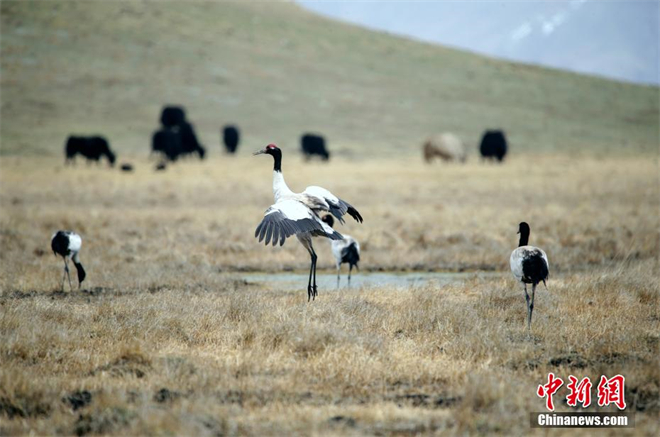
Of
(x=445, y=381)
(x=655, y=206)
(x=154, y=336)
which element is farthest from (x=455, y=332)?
(x=655, y=206)

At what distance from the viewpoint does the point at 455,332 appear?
8.59 meters

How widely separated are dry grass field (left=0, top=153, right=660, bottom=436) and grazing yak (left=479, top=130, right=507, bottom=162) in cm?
3221

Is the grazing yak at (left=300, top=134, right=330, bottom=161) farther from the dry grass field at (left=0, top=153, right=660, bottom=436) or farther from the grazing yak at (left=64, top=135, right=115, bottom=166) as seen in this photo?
the dry grass field at (left=0, top=153, right=660, bottom=436)

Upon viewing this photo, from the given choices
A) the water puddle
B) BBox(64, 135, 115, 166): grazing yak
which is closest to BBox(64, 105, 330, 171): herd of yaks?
BBox(64, 135, 115, 166): grazing yak

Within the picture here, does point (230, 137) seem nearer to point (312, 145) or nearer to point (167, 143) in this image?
point (312, 145)

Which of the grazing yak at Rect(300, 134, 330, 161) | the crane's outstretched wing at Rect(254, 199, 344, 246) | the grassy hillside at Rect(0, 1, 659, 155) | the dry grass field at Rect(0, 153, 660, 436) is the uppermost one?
the grassy hillside at Rect(0, 1, 659, 155)

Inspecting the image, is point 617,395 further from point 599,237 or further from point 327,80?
point 327,80

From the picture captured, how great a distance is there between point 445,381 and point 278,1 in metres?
113

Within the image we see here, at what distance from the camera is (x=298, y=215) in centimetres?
1002

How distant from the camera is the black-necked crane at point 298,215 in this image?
9.59 meters

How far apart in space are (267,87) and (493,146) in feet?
108

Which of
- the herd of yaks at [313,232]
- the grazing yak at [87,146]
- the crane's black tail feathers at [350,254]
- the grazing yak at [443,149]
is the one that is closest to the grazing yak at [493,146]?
the grazing yak at [443,149]

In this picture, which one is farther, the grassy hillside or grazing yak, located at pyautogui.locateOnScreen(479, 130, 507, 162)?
the grassy hillside

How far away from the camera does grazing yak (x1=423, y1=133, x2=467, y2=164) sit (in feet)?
163
